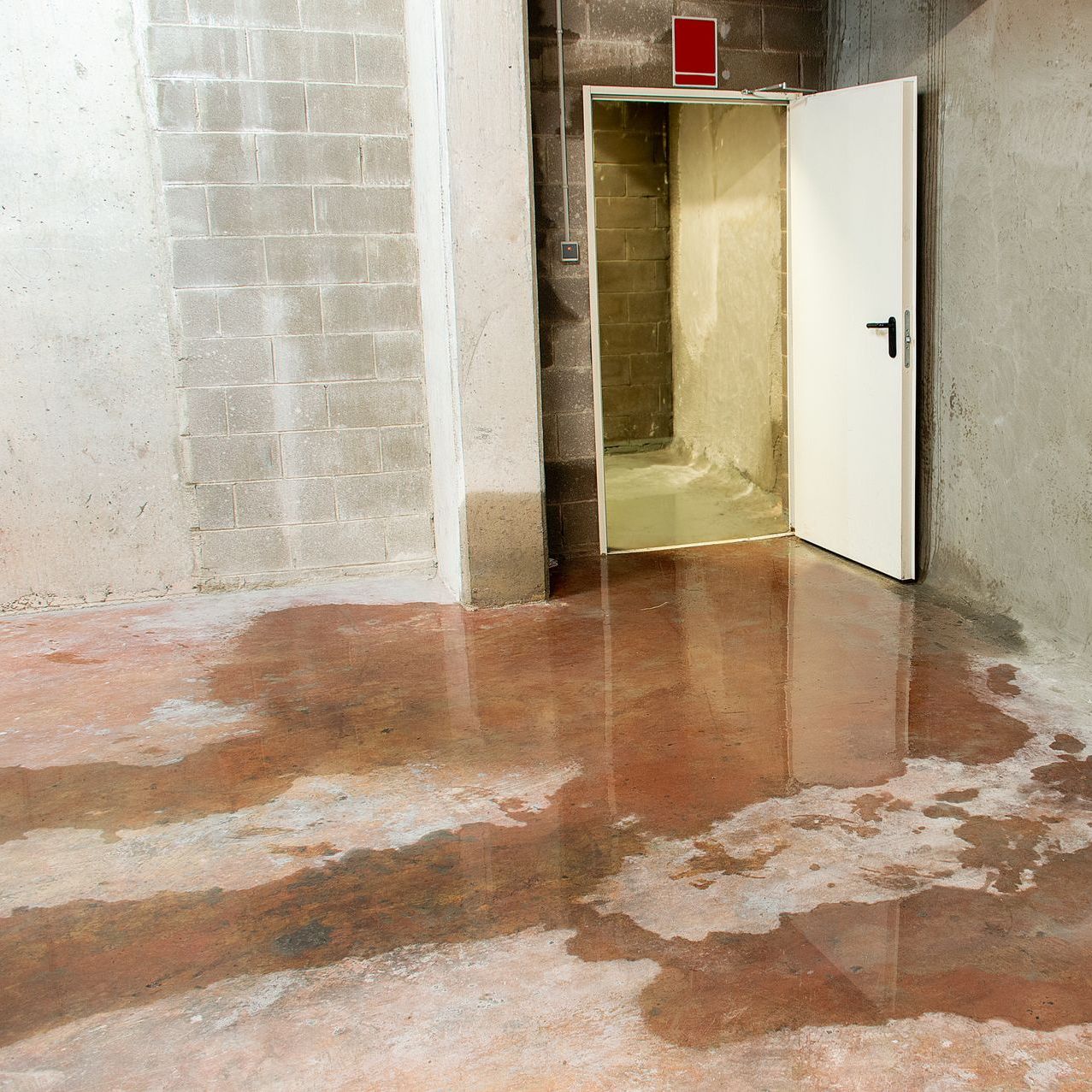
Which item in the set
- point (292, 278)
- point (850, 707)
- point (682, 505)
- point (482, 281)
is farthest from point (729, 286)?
point (850, 707)

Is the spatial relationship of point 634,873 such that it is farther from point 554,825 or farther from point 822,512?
point 822,512

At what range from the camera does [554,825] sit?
9.64 feet

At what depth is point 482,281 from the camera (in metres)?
4.66

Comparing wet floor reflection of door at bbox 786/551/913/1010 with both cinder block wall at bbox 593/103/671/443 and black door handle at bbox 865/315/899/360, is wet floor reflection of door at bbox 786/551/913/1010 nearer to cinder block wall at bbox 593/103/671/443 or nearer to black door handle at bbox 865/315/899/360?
black door handle at bbox 865/315/899/360

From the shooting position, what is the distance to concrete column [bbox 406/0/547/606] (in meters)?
4.52

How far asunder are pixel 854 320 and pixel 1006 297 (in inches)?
34.9

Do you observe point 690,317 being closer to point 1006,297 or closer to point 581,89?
point 581,89

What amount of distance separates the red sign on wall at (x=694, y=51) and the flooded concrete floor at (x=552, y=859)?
2700mm

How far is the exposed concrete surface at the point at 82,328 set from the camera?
4.76m

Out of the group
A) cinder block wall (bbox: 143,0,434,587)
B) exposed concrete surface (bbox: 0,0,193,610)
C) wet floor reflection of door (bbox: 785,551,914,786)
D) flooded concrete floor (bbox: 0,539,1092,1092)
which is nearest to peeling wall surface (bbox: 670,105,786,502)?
wet floor reflection of door (bbox: 785,551,914,786)

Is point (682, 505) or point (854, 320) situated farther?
point (682, 505)

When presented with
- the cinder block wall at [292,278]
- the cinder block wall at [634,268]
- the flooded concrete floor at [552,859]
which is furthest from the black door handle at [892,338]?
the cinder block wall at [634,268]

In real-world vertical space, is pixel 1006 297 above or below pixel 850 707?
above

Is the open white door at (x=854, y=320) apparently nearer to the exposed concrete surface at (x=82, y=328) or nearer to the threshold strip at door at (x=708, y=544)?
the threshold strip at door at (x=708, y=544)
